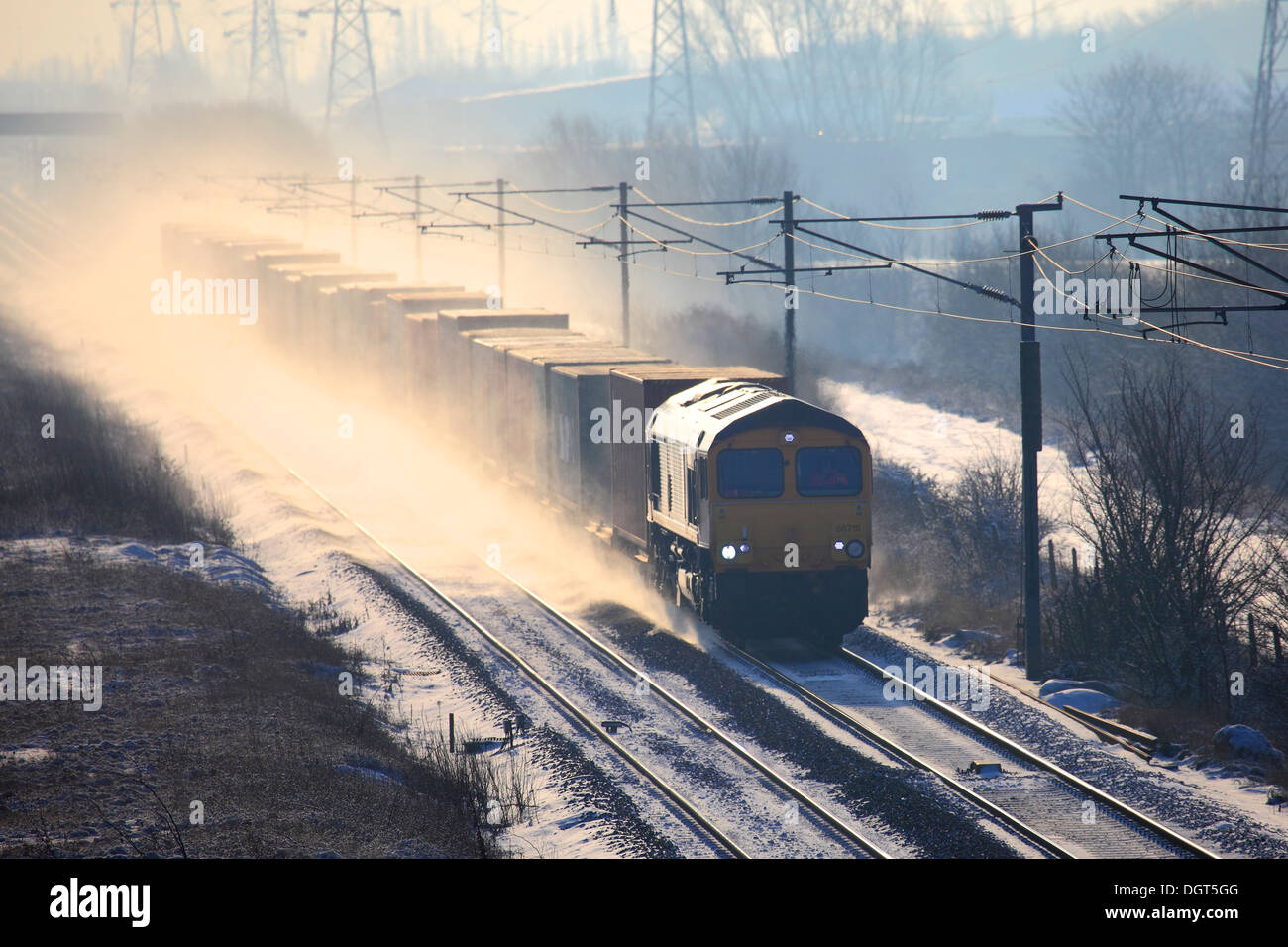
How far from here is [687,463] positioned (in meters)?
19.6

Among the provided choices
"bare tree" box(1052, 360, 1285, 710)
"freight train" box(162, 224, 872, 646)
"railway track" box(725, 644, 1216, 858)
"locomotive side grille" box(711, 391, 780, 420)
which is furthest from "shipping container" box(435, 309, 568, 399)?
"bare tree" box(1052, 360, 1285, 710)

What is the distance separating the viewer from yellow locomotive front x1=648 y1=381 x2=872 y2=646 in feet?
61.8

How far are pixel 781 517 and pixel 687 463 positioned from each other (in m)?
1.69

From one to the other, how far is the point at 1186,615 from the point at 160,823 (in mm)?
13295

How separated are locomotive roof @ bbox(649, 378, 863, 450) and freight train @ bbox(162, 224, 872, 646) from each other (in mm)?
28

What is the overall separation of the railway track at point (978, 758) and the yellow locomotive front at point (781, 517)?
0.86 metres

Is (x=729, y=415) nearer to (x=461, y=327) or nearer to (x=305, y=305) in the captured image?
(x=461, y=327)

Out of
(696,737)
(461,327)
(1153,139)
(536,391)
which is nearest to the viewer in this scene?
(696,737)

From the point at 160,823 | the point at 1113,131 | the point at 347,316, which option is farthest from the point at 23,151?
the point at 160,823

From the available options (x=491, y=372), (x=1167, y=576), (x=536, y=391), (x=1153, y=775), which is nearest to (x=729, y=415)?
(x=1167, y=576)

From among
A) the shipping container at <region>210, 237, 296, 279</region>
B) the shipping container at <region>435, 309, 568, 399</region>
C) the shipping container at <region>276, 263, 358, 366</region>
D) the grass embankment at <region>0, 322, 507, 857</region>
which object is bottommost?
the grass embankment at <region>0, 322, 507, 857</region>

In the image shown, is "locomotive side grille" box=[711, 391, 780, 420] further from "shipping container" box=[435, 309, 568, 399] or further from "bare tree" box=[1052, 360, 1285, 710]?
"shipping container" box=[435, 309, 568, 399]

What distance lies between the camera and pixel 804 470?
19047mm

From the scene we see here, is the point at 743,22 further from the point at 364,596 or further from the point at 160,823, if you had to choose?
the point at 160,823
